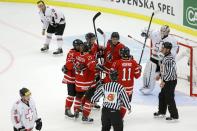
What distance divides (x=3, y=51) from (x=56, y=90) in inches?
99.5

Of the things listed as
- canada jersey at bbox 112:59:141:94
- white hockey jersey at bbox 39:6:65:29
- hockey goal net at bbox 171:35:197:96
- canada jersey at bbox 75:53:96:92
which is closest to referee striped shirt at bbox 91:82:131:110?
canada jersey at bbox 112:59:141:94

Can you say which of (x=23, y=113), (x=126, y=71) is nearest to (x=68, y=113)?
(x=126, y=71)

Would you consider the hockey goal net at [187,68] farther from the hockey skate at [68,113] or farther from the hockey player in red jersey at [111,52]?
the hockey skate at [68,113]

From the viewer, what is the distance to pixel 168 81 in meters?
7.52

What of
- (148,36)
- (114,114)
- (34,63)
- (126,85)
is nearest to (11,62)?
(34,63)

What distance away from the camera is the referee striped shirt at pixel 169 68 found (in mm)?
7419

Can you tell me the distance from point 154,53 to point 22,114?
318cm

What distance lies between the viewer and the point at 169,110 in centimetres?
767

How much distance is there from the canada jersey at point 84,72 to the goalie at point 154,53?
137 centimetres

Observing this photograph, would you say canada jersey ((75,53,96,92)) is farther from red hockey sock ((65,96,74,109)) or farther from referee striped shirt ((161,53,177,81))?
referee striped shirt ((161,53,177,81))

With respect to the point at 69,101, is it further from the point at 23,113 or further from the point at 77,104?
the point at 23,113

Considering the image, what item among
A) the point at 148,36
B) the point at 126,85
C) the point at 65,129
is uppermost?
the point at 148,36

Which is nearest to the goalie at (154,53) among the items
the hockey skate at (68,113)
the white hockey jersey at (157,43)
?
the white hockey jersey at (157,43)

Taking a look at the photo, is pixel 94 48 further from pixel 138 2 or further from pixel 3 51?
pixel 138 2
